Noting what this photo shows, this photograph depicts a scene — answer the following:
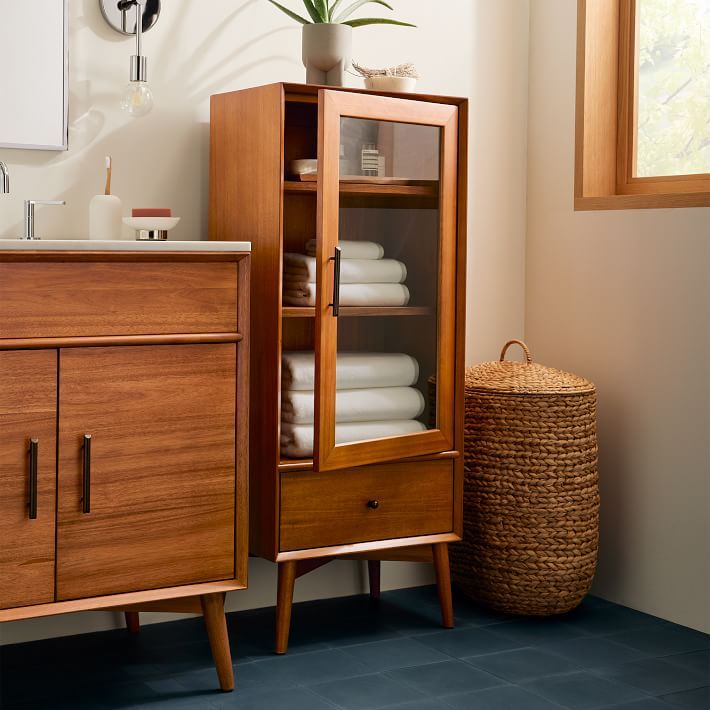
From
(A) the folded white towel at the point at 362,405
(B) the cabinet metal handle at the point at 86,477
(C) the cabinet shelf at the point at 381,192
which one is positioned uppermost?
(C) the cabinet shelf at the point at 381,192

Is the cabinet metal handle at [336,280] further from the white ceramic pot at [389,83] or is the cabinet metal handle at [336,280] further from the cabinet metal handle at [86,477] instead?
the cabinet metal handle at [86,477]

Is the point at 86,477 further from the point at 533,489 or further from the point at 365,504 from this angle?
the point at 533,489

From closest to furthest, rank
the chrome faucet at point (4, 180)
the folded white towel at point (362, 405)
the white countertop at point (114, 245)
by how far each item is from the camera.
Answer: the white countertop at point (114, 245) → the chrome faucet at point (4, 180) → the folded white towel at point (362, 405)

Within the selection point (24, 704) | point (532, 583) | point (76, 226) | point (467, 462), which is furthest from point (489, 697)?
point (76, 226)

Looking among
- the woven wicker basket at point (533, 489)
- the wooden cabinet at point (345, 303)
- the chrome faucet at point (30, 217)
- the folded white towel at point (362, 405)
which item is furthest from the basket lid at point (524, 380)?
the chrome faucet at point (30, 217)

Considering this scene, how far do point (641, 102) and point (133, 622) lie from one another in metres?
1.92

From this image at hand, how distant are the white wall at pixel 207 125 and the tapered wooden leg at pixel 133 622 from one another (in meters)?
0.06

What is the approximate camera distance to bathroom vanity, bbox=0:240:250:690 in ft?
6.74

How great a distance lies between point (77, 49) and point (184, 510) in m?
1.12

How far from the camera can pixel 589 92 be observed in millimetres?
2982

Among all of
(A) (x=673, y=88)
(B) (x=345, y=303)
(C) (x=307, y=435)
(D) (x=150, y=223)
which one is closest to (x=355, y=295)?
(B) (x=345, y=303)

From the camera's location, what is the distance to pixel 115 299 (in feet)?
6.95

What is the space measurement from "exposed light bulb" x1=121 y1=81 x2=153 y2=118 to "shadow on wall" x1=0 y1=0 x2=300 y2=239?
8cm

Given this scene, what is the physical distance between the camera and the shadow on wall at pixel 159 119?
2.52m
